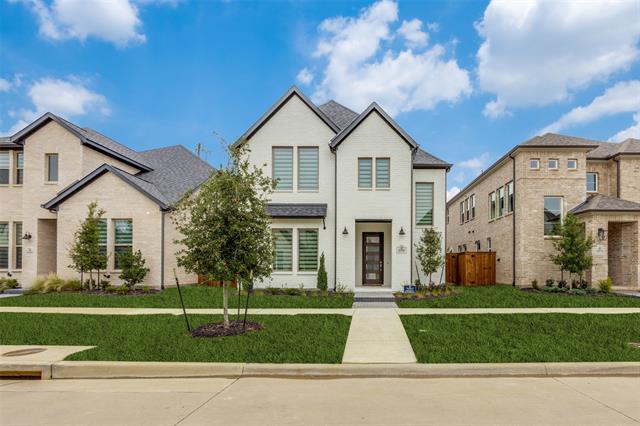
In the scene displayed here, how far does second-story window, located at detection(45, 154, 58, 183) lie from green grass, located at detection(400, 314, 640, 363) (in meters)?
18.2

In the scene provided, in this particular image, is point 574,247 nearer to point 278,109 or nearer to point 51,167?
point 278,109

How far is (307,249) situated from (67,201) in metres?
11.3

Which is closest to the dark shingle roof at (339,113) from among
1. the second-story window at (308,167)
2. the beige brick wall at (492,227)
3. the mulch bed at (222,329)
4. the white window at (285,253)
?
the second-story window at (308,167)

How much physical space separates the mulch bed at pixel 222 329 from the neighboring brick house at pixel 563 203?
48.9 feet

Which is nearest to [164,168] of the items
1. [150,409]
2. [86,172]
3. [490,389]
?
[86,172]

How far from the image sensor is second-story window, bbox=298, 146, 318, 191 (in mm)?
18812

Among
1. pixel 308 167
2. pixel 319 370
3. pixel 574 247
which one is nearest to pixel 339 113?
pixel 308 167

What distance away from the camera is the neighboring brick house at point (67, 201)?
18672 millimetres

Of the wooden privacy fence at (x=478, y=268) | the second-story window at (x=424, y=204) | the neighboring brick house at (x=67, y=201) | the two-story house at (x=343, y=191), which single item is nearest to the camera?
the two-story house at (x=343, y=191)

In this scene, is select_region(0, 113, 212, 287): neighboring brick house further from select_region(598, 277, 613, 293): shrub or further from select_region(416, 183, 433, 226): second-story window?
select_region(598, 277, 613, 293): shrub

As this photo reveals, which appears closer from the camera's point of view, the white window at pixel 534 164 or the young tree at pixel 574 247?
the young tree at pixel 574 247

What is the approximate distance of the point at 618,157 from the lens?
2181 centimetres

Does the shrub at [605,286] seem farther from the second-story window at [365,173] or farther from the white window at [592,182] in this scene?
the second-story window at [365,173]

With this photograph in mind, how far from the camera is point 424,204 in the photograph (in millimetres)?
19328
